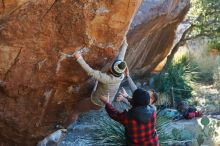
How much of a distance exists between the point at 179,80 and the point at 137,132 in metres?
9.17

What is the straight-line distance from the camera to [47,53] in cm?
727

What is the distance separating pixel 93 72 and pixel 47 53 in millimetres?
786

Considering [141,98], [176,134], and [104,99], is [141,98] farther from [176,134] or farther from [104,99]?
[176,134]

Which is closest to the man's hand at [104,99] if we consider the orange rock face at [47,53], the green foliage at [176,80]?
the orange rock face at [47,53]

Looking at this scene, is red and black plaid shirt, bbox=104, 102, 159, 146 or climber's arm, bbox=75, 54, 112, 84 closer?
red and black plaid shirt, bbox=104, 102, 159, 146

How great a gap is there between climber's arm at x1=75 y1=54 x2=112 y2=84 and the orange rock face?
17 cm

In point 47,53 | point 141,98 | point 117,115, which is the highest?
point 47,53

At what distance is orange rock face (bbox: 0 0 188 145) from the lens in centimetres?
689

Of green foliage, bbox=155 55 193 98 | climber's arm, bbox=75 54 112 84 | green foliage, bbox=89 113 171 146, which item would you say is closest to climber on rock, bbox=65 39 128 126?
climber's arm, bbox=75 54 112 84

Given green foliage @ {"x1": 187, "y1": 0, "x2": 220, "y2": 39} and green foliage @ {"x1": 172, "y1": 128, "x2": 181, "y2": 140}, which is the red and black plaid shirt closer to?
green foliage @ {"x1": 172, "y1": 128, "x2": 181, "y2": 140}

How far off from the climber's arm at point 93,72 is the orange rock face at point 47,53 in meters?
0.17

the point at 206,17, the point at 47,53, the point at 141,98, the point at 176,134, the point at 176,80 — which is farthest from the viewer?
the point at 206,17

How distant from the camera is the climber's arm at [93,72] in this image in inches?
289

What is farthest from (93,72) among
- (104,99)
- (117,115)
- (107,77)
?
(117,115)
